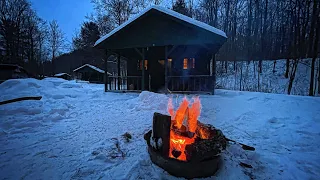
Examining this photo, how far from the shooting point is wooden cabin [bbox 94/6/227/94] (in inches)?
375

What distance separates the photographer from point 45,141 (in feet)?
11.5

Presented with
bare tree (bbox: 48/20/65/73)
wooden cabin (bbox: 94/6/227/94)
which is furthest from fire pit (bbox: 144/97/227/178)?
bare tree (bbox: 48/20/65/73)

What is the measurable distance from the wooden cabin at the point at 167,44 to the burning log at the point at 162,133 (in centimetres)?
746

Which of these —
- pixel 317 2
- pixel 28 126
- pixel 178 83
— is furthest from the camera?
pixel 317 2

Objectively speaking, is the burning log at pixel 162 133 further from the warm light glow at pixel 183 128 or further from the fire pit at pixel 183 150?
the warm light glow at pixel 183 128

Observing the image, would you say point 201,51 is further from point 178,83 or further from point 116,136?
point 116,136

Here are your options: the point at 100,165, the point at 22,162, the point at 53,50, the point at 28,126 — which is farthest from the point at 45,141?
the point at 53,50

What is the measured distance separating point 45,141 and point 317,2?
2075cm

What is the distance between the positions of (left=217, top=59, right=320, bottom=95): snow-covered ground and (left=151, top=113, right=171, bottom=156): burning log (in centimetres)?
1413

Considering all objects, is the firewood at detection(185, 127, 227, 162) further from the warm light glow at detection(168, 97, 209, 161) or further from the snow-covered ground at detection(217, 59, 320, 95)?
the snow-covered ground at detection(217, 59, 320, 95)

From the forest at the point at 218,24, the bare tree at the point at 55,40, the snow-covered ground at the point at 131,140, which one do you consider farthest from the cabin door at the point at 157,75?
the bare tree at the point at 55,40

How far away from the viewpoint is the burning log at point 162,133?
2.44m

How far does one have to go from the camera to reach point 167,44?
33.1 ft

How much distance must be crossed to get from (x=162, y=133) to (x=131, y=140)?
1394 mm
